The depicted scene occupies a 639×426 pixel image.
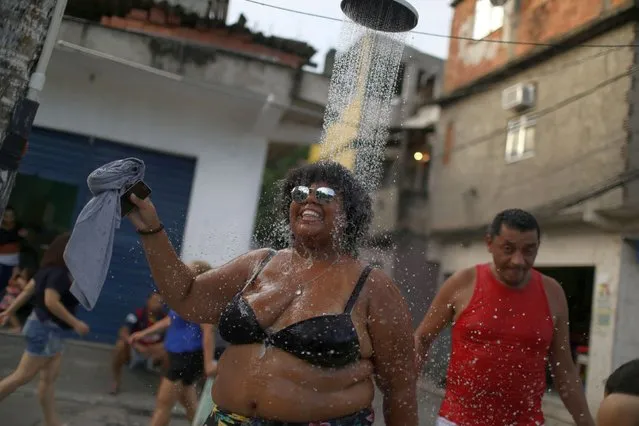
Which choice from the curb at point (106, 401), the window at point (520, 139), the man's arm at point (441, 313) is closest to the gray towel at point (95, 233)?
the man's arm at point (441, 313)

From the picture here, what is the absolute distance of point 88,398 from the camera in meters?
6.65

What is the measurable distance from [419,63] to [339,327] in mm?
20937

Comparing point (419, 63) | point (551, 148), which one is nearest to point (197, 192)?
point (551, 148)

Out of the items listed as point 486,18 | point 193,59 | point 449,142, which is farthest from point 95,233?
point 449,142

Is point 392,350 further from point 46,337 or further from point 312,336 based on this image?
point 46,337

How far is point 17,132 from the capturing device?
157 inches

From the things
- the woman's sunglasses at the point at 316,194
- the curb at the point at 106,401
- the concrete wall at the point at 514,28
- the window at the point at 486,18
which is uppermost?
the window at the point at 486,18

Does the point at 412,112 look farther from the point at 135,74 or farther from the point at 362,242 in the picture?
the point at 362,242

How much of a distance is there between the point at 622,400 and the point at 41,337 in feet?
14.1

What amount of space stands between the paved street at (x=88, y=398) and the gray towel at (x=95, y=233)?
301 centimetres

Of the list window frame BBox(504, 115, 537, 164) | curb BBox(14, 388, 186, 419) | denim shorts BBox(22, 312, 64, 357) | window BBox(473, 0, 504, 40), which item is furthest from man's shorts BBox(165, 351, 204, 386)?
window BBox(473, 0, 504, 40)

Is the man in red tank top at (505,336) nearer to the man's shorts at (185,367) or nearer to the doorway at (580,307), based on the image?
the man's shorts at (185,367)

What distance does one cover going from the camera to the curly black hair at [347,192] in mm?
2516

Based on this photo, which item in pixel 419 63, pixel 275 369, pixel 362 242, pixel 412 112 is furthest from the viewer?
pixel 419 63
